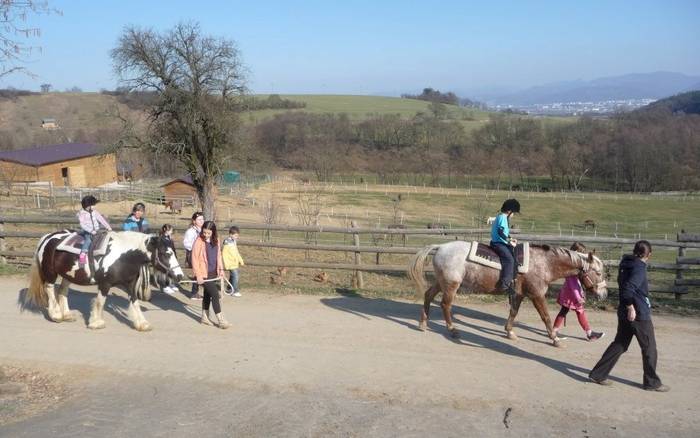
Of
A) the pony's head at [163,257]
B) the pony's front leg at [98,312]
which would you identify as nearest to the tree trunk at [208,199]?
the pony's front leg at [98,312]

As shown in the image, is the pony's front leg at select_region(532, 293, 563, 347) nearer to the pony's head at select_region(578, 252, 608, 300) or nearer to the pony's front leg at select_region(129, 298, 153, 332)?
the pony's head at select_region(578, 252, 608, 300)

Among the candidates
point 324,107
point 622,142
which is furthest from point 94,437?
point 324,107

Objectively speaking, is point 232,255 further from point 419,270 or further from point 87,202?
point 419,270

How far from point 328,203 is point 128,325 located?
4077 centimetres

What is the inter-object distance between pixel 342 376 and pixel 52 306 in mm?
5117

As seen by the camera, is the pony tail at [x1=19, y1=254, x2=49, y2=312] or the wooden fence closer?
the pony tail at [x1=19, y1=254, x2=49, y2=312]

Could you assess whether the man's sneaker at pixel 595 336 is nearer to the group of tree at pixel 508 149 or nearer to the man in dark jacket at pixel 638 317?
the man in dark jacket at pixel 638 317

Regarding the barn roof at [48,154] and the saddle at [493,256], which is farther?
the barn roof at [48,154]

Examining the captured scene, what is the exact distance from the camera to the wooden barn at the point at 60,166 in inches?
1695

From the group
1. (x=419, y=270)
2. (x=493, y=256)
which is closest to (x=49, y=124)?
(x=419, y=270)

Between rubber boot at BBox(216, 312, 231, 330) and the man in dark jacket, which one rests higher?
the man in dark jacket

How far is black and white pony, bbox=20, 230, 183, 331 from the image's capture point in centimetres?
832

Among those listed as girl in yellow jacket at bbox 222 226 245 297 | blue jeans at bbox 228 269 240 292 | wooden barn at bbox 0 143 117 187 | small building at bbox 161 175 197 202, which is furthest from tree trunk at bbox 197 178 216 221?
wooden barn at bbox 0 143 117 187

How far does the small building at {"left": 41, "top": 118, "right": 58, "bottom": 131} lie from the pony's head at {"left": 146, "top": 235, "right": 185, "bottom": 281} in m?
86.0
